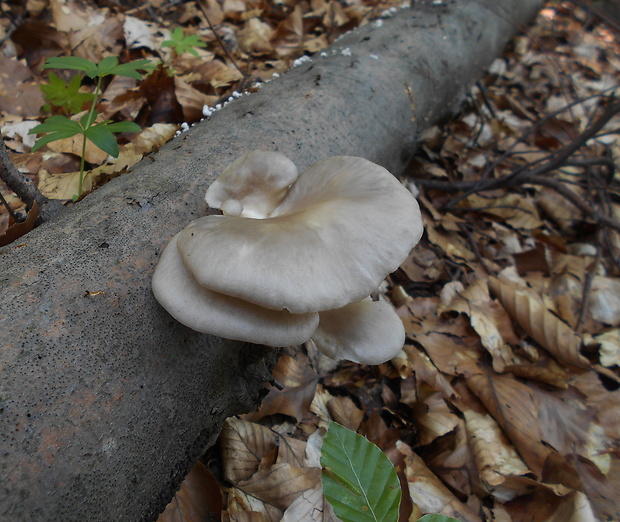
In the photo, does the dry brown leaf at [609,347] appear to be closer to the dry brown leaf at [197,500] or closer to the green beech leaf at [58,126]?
the dry brown leaf at [197,500]

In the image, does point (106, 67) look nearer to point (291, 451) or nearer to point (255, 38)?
point (291, 451)

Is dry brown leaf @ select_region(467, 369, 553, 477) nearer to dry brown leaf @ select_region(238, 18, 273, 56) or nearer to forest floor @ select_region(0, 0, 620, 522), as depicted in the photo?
forest floor @ select_region(0, 0, 620, 522)

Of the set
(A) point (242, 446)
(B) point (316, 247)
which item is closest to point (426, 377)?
(A) point (242, 446)

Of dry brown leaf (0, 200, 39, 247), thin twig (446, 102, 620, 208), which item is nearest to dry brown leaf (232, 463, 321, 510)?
dry brown leaf (0, 200, 39, 247)

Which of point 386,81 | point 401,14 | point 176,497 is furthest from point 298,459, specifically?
point 401,14

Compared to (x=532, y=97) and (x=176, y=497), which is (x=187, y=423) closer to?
(x=176, y=497)

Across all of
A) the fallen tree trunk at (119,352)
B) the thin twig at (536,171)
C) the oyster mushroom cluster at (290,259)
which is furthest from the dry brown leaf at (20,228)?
the thin twig at (536,171)

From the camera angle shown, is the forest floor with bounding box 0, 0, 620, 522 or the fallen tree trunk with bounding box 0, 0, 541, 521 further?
the forest floor with bounding box 0, 0, 620, 522
